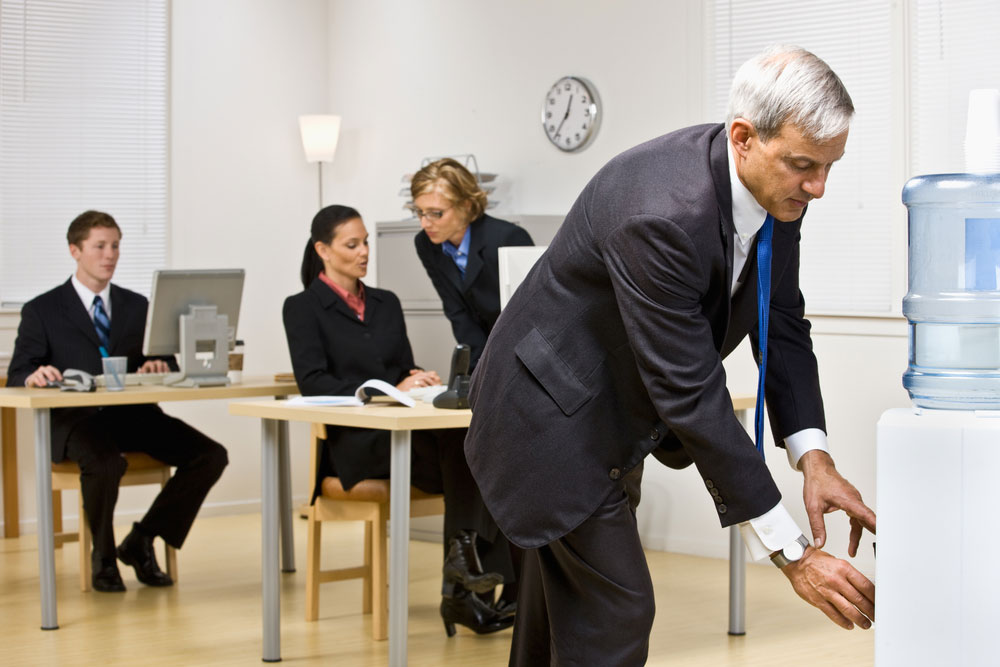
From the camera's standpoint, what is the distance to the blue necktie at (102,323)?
536cm

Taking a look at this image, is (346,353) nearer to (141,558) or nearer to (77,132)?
(141,558)

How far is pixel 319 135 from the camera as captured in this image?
22.9 ft

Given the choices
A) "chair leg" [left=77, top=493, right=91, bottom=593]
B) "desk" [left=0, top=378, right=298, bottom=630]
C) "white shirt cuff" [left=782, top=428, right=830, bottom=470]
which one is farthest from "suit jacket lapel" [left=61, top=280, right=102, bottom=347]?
"white shirt cuff" [left=782, top=428, right=830, bottom=470]

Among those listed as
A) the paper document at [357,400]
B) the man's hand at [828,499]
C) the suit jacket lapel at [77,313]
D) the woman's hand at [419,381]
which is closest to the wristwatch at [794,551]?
the man's hand at [828,499]

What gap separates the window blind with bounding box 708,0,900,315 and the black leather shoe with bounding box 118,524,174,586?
2.90 meters

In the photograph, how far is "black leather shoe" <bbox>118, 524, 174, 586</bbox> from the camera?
5055 millimetres

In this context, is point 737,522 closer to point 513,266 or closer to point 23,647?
point 513,266

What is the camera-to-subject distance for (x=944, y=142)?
481cm

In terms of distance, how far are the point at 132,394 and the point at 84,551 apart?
0.79 meters

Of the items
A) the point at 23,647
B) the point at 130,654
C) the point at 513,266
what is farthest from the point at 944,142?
the point at 23,647

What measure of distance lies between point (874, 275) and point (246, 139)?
3.59 metres

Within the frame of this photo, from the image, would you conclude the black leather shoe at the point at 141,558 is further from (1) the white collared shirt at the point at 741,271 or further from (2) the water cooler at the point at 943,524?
(2) the water cooler at the point at 943,524

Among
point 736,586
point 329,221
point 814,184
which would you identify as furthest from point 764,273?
point 329,221

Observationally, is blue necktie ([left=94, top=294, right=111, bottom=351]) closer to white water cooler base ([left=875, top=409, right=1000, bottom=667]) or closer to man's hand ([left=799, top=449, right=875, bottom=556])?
man's hand ([left=799, top=449, right=875, bottom=556])
